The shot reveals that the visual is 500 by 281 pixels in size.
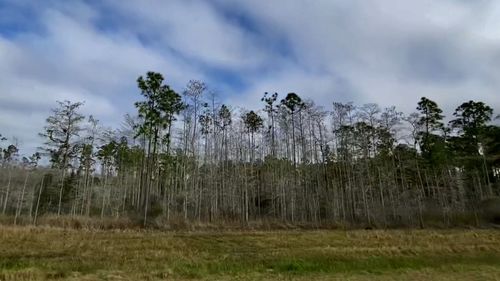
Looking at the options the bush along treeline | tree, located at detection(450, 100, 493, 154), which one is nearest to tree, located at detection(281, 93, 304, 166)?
the bush along treeline

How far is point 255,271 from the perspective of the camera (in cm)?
1250

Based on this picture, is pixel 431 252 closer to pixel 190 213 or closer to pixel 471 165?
pixel 190 213

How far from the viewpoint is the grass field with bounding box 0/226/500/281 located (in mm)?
11703

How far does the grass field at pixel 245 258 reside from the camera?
1170 centimetres

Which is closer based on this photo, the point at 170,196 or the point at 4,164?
the point at 170,196

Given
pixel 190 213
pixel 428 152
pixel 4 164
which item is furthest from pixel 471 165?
pixel 4 164

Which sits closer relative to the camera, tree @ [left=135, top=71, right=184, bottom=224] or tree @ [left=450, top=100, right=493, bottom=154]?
tree @ [left=135, top=71, right=184, bottom=224]

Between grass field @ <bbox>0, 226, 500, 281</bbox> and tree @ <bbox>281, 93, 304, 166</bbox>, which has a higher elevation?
tree @ <bbox>281, 93, 304, 166</bbox>

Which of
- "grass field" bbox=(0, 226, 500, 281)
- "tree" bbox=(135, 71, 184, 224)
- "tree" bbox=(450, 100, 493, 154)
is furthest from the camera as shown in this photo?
"tree" bbox=(450, 100, 493, 154)

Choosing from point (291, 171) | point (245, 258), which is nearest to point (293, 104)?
point (291, 171)

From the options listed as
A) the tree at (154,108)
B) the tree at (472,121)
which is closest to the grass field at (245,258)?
the tree at (154,108)

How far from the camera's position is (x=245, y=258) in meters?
14.8

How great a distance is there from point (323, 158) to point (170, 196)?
19244 millimetres

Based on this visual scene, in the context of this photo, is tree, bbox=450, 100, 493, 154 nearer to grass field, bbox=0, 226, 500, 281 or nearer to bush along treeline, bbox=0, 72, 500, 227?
bush along treeline, bbox=0, 72, 500, 227
